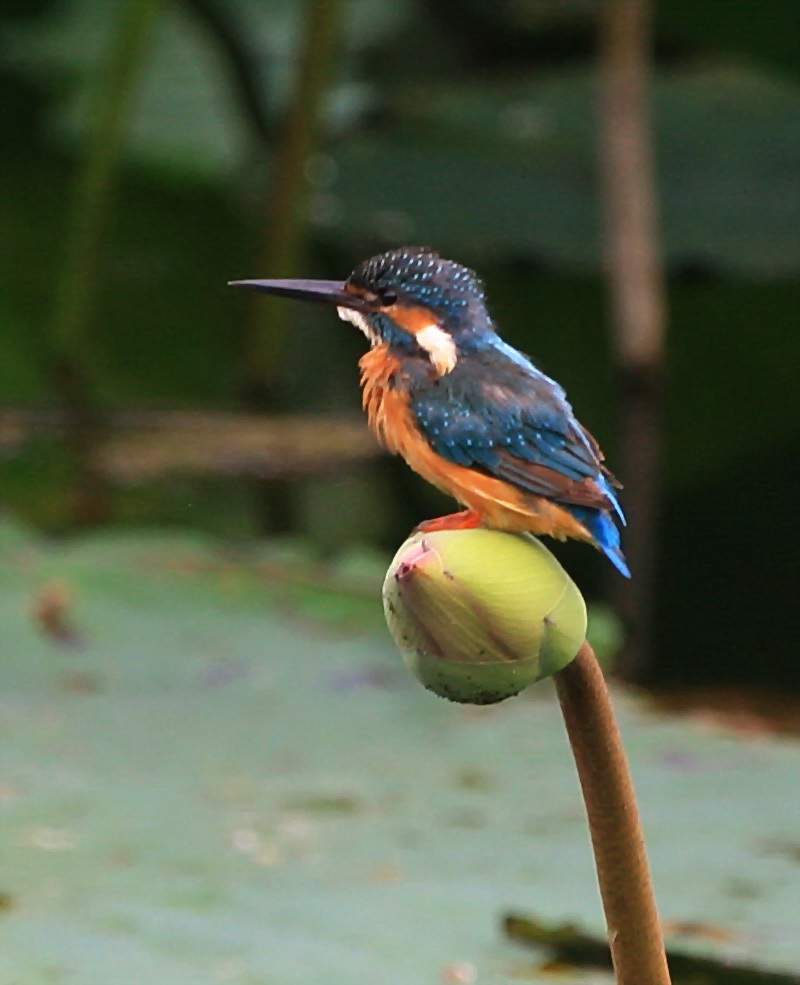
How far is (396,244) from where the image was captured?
11.8ft

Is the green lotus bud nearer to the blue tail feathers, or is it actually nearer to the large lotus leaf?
the blue tail feathers

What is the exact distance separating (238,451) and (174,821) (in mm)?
1331

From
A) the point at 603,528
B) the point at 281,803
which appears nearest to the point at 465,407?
the point at 603,528

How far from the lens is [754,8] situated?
365 cm

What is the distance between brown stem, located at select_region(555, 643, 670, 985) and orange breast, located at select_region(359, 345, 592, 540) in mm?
331

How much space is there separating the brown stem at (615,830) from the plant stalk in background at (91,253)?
2.31m

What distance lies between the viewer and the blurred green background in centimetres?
149

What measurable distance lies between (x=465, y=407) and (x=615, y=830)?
0.51 meters

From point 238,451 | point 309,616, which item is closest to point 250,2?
point 238,451

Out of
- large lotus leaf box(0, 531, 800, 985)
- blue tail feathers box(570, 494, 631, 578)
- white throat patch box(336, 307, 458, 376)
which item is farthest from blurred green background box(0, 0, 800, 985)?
white throat patch box(336, 307, 458, 376)

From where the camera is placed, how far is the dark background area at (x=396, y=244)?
336 centimetres

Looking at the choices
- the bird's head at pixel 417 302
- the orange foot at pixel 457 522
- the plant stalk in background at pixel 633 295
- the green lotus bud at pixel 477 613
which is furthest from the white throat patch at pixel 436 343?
the plant stalk in background at pixel 633 295

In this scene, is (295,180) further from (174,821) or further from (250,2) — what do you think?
(174,821)

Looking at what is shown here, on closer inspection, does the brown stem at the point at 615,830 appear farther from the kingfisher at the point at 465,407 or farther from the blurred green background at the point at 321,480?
the blurred green background at the point at 321,480
